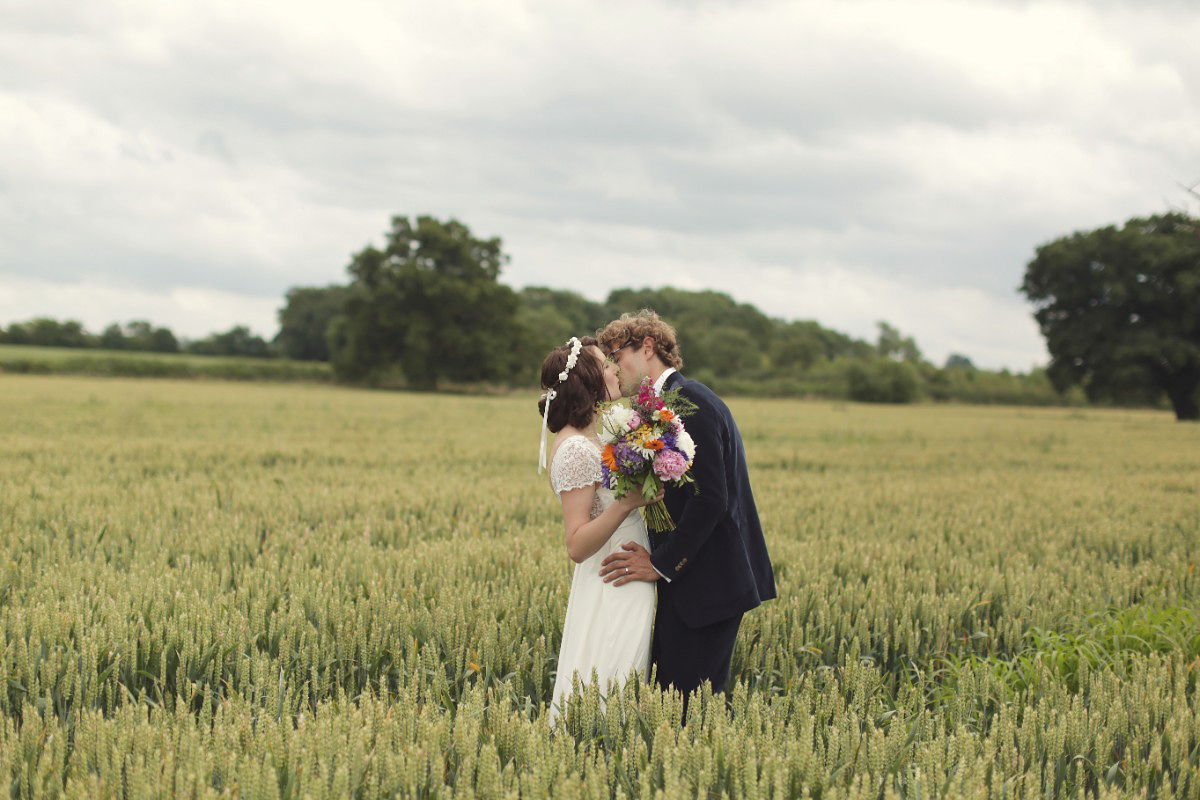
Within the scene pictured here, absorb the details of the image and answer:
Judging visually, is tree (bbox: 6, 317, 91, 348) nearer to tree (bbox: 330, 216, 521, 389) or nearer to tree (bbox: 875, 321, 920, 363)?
tree (bbox: 330, 216, 521, 389)

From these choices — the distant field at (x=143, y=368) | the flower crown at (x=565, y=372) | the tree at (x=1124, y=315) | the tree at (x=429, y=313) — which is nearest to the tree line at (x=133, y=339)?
the distant field at (x=143, y=368)

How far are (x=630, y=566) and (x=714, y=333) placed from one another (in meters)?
102

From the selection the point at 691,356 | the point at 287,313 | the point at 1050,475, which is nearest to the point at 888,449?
the point at 1050,475

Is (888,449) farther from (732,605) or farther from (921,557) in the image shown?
(732,605)

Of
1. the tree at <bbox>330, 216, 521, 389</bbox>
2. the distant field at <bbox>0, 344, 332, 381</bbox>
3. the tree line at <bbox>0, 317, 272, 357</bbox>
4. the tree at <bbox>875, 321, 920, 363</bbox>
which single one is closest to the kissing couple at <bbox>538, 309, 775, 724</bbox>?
the tree at <bbox>330, 216, 521, 389</bbox>

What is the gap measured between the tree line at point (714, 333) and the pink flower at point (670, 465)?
172 inches

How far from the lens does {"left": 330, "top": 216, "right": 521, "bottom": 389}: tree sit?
6512 centimetres

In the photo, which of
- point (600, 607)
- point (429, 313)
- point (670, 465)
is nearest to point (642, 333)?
point (670, 465)

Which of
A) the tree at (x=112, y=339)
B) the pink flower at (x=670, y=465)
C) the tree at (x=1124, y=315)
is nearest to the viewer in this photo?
the pink flower at (x=670, y=465)

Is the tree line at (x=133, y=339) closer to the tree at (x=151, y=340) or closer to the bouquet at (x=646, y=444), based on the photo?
the tree at (x=151, y=340)

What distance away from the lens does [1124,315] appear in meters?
49.2

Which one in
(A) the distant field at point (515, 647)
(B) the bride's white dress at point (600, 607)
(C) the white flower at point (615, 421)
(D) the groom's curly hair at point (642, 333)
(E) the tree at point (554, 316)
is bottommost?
(A) the distant field at point (515, 647)

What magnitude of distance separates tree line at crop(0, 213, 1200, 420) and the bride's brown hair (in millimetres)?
4321

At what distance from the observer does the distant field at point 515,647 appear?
8.43 feet
